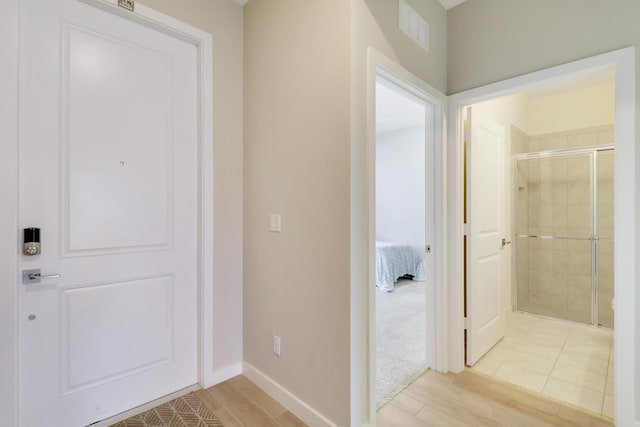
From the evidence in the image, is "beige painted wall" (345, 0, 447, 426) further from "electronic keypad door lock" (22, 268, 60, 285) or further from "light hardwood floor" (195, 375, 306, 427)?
"electronic keypad door lock" (22, 268, 60, 285)

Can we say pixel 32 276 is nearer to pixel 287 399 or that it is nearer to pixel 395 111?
pixel 287 399

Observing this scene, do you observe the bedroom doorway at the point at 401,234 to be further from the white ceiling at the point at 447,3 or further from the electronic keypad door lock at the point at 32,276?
the electronic keypad door lock at the point at 32,276

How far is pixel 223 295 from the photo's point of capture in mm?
2164

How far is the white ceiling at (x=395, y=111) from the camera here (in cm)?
421

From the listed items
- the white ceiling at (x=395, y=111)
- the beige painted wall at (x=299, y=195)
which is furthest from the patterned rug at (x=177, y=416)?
the white ceiling at (x=395, y=111)

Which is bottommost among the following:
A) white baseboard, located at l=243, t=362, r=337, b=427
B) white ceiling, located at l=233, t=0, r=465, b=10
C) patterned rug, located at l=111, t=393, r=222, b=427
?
patterned rug, located at l=111, t=393, r=222, b=427

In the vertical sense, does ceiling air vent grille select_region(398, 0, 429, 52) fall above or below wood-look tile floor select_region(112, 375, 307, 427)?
above

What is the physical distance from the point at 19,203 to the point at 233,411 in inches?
63.3

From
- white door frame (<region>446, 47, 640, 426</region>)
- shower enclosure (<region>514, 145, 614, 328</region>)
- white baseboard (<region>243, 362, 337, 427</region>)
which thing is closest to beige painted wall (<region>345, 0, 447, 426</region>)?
white baseboard (<region>243, 362, 337, 427</region>)

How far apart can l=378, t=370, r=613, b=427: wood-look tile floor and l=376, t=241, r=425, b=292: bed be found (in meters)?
2.40

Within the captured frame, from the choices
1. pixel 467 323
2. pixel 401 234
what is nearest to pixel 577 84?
pixel 467 323

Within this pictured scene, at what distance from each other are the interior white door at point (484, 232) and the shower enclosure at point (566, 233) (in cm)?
126

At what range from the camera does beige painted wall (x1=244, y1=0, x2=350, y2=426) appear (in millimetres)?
1585

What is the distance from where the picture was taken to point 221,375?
2.14 meters
